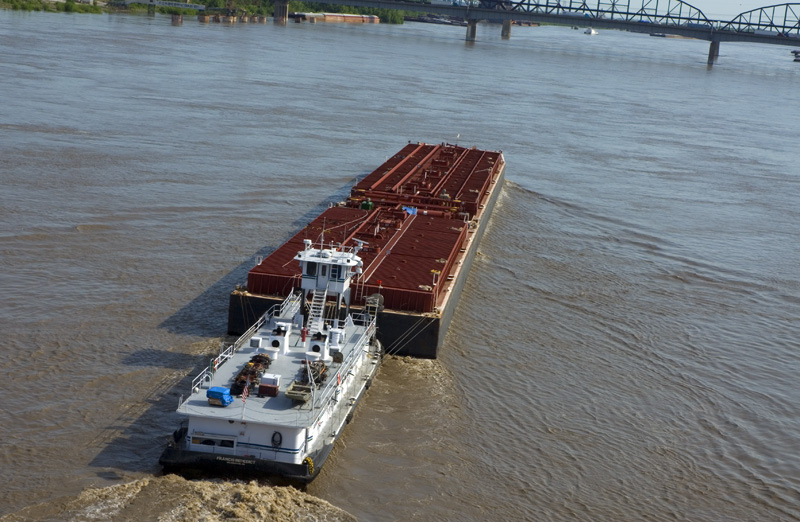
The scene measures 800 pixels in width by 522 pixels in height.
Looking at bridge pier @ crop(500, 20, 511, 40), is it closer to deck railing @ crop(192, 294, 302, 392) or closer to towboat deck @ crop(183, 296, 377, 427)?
deck railing @ crop(192, 294, 302, 392)

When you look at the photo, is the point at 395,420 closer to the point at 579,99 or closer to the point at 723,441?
the point at 723,441

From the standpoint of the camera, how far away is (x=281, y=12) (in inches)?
6762

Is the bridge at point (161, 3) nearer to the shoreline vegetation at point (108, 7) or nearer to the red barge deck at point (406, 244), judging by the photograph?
the shoreline vegetation at point (108, 7)

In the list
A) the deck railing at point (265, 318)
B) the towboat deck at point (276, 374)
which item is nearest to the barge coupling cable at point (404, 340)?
the towboat deck at point (276, 374)

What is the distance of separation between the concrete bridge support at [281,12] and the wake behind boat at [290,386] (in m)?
153

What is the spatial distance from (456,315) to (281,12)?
497ft

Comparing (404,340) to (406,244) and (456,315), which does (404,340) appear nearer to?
(456,315)

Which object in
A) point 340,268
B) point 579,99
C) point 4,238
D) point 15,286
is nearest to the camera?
point 340,268

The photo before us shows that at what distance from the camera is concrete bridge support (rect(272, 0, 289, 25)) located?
557 feet

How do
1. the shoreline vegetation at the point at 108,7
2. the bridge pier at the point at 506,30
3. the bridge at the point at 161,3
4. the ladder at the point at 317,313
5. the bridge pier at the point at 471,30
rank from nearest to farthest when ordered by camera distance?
the ladder at the point at 317,313 → the shoreline vegetation at the point at 108,7 → the bridge at the point at 161,3 → the bridge pier at the point at 471,30 → the bridge pier at the point at 506,30

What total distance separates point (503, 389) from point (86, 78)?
55.0 metres

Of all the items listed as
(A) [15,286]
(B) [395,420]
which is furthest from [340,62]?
(B) [395,420]

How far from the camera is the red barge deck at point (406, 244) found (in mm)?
25375

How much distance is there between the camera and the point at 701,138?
70625mm
